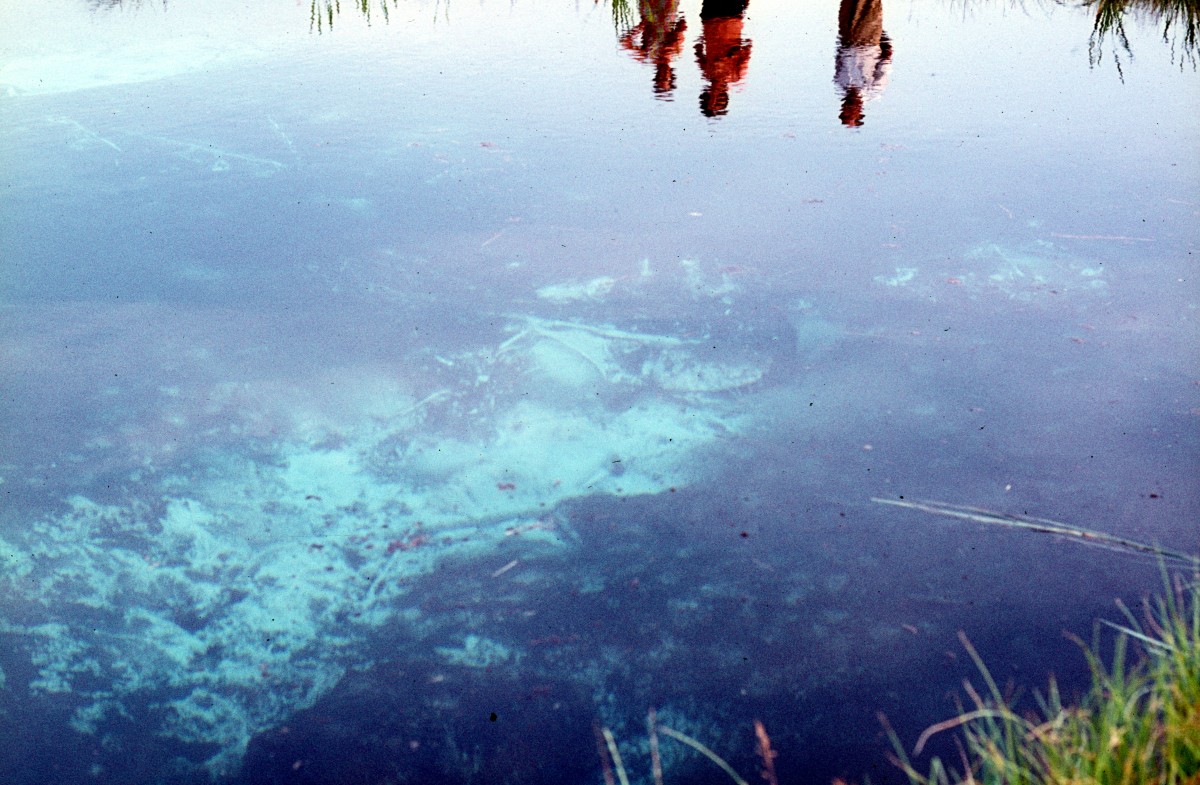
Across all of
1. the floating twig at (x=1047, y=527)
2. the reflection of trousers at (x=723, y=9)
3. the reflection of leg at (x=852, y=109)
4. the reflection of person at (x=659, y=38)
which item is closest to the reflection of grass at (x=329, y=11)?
the reflection of person at (x=659, y=38)

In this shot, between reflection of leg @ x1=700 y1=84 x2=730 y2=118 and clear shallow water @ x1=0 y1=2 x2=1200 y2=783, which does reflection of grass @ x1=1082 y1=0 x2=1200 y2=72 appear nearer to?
clear shallow water @ x1=0 y1=2 x2=1200 y2=783

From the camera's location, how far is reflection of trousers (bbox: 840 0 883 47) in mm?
5301

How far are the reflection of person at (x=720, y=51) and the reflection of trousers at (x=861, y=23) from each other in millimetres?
560

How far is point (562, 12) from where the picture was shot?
19.7ft

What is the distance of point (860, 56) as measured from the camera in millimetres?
5117

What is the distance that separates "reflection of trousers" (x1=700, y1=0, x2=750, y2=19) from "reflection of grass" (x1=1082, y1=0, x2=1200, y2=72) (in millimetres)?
1907

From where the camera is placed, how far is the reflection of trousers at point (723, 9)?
5.73 metres

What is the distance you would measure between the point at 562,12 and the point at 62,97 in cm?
282

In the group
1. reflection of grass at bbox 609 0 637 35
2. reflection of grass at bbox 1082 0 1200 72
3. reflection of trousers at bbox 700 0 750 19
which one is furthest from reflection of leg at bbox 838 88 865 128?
reflection of grass at bbox 609 0 637 35

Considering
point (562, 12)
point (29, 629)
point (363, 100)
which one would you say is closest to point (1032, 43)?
point (562, 12)

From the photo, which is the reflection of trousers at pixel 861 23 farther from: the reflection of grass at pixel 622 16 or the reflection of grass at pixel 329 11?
the reflection of grass at pixel 329 11

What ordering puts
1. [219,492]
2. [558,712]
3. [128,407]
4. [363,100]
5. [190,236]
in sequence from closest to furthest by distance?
[558,712] → [219,492] → [128,407] → [190,236] → [363,100]

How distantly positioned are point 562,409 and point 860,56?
326 cm

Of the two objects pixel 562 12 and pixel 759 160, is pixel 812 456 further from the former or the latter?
pixel 562 12
